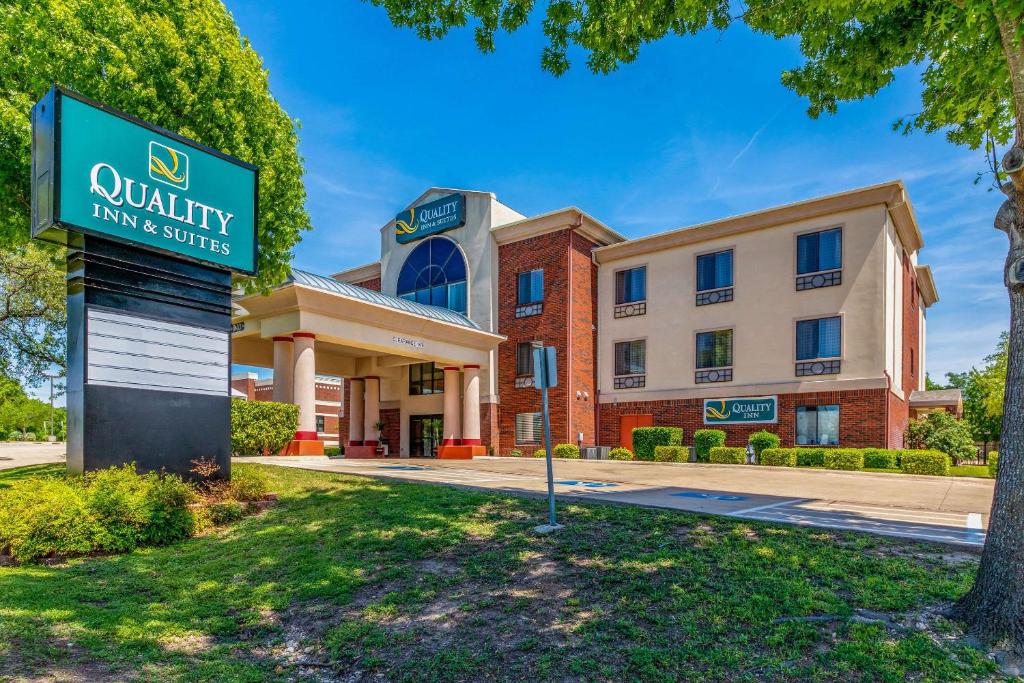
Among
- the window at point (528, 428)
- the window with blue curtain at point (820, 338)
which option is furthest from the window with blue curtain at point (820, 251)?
the window at point (528, 428)

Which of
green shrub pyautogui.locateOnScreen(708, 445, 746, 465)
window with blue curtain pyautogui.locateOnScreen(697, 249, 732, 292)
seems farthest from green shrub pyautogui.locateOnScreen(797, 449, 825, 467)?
window with blue curtain pyautogui.locateOnScreen(697, 249, 732, 292)

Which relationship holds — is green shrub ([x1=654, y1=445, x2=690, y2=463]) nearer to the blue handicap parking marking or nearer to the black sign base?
the blue handicap parking marking

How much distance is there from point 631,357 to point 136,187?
24023 mm

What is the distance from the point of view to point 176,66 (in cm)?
1273

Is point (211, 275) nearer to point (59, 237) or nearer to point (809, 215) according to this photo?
point (59, 237)

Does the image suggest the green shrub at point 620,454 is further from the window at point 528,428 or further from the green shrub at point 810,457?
the green shrub at point 810,457

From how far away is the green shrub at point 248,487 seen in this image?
33.4 ft

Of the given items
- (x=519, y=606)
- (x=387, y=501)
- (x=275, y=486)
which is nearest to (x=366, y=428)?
(x=275, y=486)

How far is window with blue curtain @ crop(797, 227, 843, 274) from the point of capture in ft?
79.6

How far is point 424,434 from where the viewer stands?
3325 cm

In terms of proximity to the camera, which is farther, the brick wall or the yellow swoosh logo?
the brick wall

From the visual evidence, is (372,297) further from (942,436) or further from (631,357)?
(942,436)

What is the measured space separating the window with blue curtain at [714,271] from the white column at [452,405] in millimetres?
12637

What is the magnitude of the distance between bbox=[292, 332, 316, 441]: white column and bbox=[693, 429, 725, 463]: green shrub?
52.6ft
